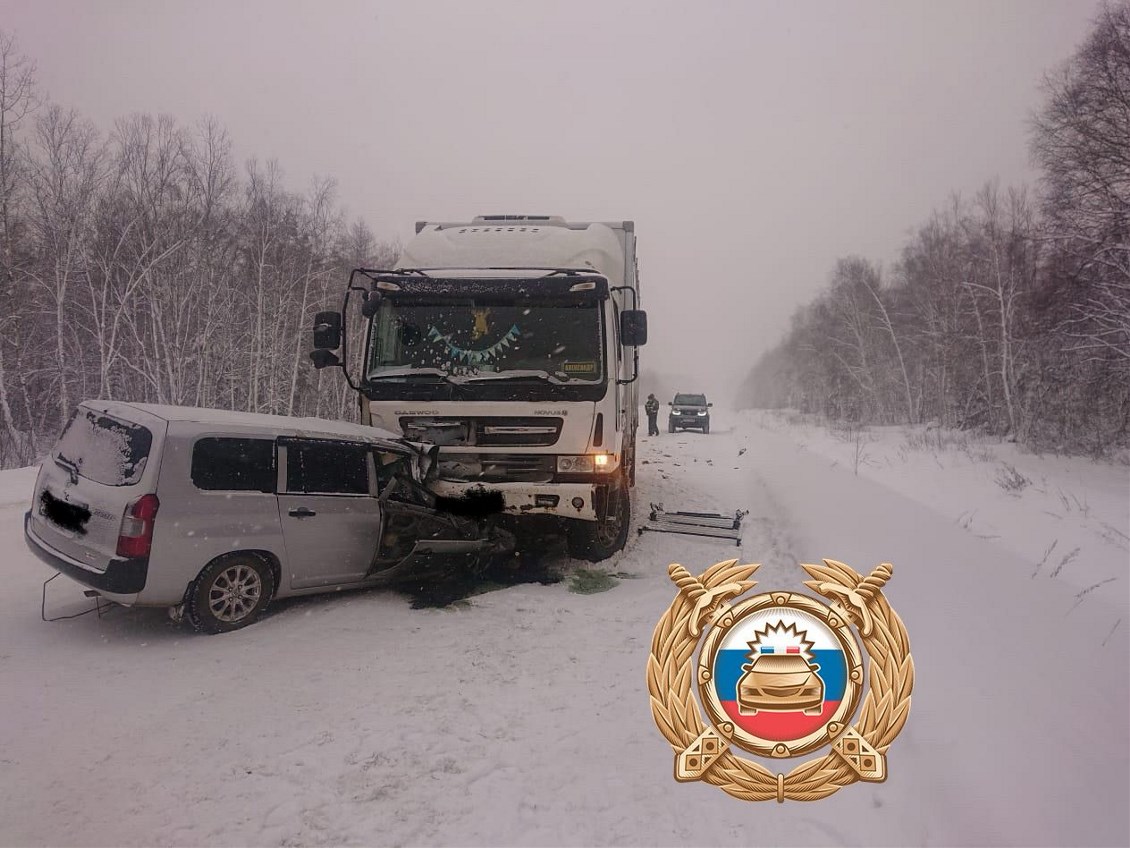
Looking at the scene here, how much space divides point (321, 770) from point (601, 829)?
1.39m

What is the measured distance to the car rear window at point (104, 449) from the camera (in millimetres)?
4281

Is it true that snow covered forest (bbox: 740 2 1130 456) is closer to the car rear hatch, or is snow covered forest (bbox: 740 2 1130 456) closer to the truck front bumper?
the truck front bumper

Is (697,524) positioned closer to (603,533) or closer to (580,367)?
(603,533)

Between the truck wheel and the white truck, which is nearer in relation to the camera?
the white truck

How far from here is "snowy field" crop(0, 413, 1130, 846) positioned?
2.39m

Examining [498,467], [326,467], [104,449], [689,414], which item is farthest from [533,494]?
[689,414]

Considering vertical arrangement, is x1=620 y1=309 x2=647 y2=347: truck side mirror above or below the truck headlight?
above

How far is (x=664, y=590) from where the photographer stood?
18.8 ft

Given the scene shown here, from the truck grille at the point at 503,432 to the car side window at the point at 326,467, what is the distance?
0.78 meters

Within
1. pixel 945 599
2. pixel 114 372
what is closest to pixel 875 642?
pixel 945 599

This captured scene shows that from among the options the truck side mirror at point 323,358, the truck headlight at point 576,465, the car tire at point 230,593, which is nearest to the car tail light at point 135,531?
the car tire at point 230,593

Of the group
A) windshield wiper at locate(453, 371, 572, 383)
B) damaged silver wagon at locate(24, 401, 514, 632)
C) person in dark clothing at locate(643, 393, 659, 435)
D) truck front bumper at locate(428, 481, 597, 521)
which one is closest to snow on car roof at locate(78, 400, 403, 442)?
damaged silver wagon at locate(24, 401, 514, 632)

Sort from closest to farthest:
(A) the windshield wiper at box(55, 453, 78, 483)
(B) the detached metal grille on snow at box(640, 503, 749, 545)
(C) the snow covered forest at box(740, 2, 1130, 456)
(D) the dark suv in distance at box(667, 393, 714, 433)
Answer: (A) the windshield wiper at box(55, 453, 78, 483), (B) the detached metal grille on snow at box(640, 503, 749, 545), (C) the snow covered forest at box(740, 2, 1130, 456), (D) the dark suv in distance at box(667, 393, 714, 433)

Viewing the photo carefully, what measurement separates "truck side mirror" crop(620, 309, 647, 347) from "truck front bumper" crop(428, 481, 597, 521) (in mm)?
1884
